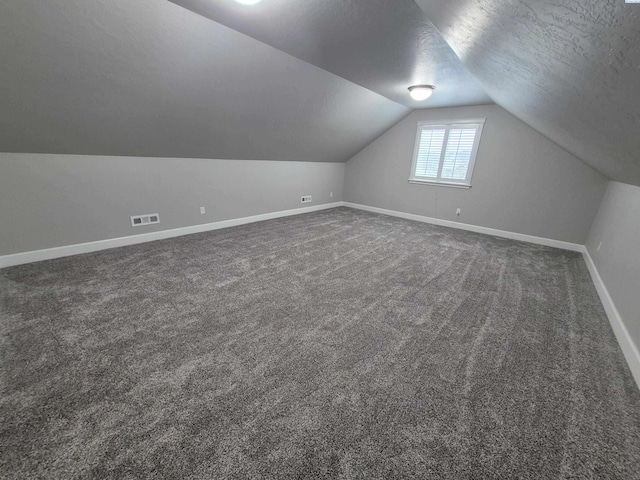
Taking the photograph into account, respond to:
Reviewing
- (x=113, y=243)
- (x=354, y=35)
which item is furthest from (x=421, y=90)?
(x=113, y=243)

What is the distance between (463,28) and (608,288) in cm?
282

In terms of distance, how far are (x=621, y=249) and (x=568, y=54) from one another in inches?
97.8

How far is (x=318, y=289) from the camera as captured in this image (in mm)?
2484

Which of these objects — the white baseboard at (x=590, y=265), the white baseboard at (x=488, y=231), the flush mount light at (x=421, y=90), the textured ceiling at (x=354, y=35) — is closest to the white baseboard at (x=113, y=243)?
the white baseboard at (x=488, y=231)

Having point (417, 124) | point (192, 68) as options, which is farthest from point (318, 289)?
point (417, 124)

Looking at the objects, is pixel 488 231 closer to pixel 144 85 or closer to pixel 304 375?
pixel 304 375

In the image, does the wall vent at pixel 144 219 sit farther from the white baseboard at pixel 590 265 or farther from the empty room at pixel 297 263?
the white baseboard at pixel 590 265

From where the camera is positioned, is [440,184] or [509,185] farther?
[440,184]

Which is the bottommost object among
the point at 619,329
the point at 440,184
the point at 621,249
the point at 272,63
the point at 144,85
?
the point at 619,329

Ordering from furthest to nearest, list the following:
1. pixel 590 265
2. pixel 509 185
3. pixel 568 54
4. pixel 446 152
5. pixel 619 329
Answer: pixel 446 152, pixel 509 185, pixel 590 265, pixel 619 329, pixel 568 54

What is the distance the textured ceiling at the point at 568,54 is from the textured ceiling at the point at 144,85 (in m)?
1.74

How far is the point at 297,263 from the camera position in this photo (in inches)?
120

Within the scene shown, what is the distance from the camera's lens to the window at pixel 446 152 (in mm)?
4515

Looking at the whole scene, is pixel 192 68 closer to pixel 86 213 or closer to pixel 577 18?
pixel 86 213
